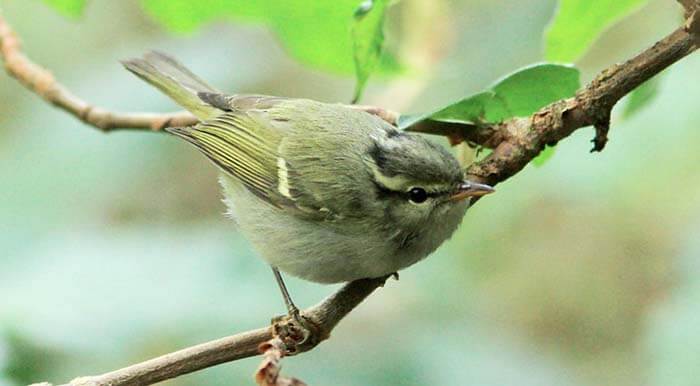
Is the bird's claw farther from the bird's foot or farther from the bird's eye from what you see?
the bird's eye

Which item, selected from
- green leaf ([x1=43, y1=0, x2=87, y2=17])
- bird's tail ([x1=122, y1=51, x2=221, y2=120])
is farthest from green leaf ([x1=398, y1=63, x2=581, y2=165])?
bird's tail ([x1=122, y1=51, x2=221, y2=120])

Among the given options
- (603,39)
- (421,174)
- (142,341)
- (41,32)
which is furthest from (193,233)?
(41,32)

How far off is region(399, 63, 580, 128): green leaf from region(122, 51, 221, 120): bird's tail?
169 centimetres

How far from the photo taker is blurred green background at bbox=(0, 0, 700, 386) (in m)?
3.37

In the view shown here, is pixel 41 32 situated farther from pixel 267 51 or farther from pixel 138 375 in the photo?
pixel 138 375

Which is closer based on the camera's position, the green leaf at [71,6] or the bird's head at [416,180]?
the bird's head at [416,180]

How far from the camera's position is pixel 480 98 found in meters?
2.49

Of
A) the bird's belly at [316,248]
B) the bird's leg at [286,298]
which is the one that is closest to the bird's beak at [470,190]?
the bird's belly at [316,248]

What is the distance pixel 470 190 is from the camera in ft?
9.12

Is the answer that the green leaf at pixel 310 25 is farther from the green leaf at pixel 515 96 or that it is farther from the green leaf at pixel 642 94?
the green leaf at pixel 642 94

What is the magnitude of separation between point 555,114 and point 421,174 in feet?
2.13

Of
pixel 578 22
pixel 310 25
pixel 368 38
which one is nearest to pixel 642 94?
pixel 578 22

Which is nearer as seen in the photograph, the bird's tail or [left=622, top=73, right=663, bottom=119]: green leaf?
[left=622, top=73, right=663, bottom=119]: green leaf

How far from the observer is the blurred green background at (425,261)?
3.37 meters
